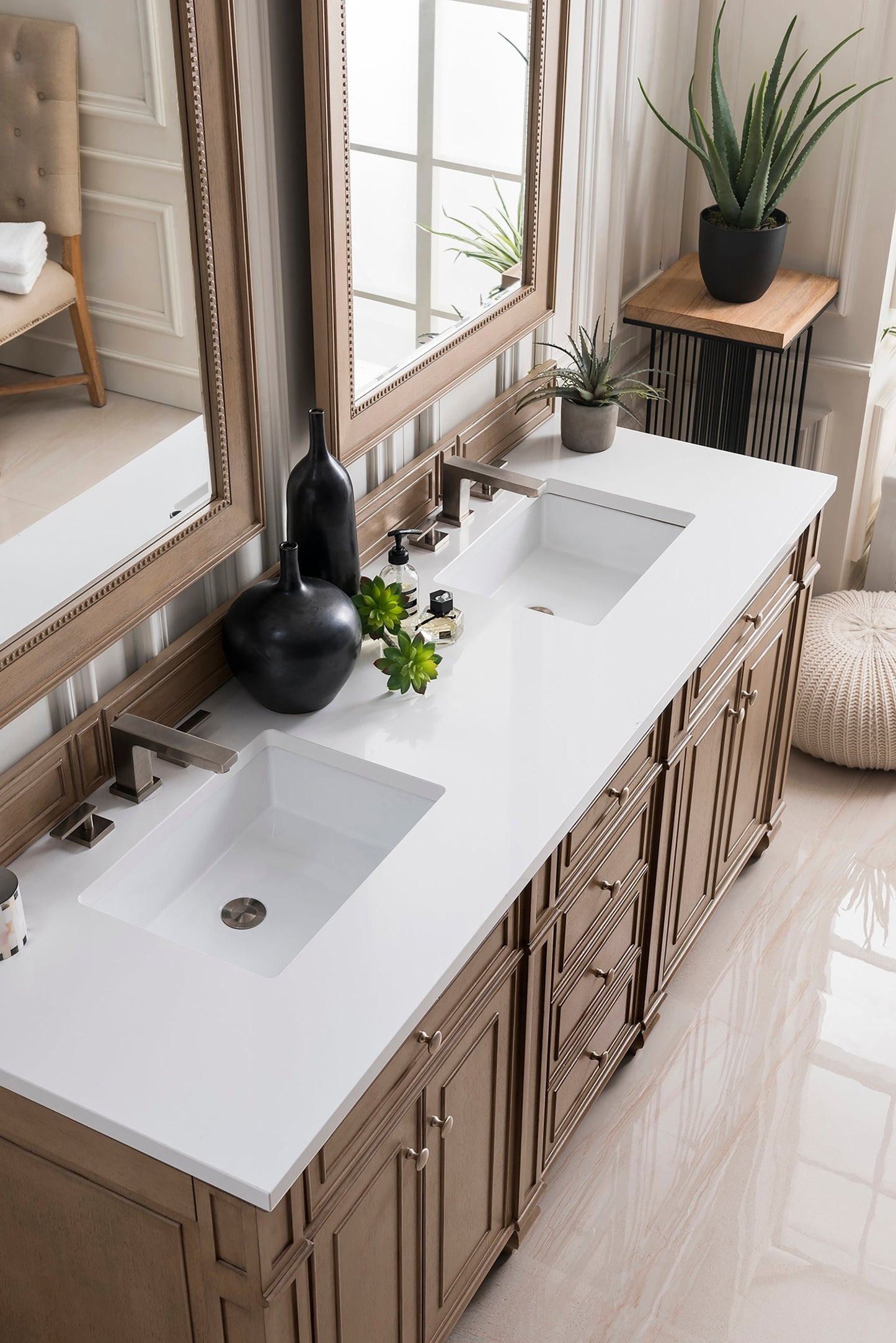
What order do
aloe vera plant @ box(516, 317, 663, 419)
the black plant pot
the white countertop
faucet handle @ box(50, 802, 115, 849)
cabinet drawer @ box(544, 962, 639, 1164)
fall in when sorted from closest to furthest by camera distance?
the white countertop < faucet handle @ box(50, 802, 115, 849) < cabinet drawer @ box(544, 962, 639, 1164) < aloe vera plant @ box(516, 317, 663, 419) < the black plant pot

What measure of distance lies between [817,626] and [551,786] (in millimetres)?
1646

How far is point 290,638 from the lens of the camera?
180 centimetres

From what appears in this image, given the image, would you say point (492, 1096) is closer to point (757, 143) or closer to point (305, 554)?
point (305, 554)

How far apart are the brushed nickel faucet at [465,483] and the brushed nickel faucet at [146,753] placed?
775mm

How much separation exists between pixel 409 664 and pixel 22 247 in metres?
0.76

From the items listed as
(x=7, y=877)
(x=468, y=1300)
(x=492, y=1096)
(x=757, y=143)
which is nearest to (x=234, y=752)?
(x=7, y=877)

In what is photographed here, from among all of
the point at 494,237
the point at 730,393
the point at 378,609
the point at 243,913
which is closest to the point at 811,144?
the point at 730,393

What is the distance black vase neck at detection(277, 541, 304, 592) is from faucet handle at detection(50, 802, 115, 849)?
386mm

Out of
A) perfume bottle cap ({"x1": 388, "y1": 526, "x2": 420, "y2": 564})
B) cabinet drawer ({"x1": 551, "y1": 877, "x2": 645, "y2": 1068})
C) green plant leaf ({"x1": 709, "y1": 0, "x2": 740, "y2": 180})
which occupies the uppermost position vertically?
green plant leaf ({"x1": 709, "y1": 0, "x2": 740, "y2": 180})

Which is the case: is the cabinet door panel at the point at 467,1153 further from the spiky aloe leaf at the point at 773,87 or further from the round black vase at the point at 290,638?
the spiky aloe leaf at the point at 773,87

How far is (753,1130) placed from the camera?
239 cm

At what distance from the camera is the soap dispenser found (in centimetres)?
204

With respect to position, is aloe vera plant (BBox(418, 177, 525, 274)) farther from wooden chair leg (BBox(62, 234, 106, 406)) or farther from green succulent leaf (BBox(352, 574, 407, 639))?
wooden chair leg (BBox(62, 234, 106, 406))

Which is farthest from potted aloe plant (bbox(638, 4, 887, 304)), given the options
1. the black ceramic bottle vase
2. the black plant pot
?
the black ceramic bottle vase
